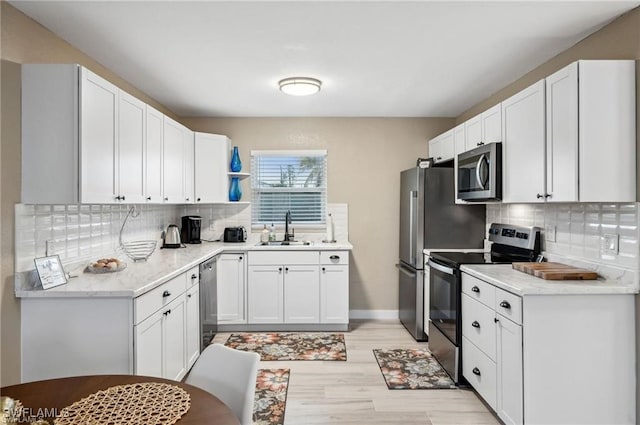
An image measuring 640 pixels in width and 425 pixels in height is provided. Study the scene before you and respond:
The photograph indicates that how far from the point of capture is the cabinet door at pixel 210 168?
4.50 metres

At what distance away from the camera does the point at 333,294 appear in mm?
4340

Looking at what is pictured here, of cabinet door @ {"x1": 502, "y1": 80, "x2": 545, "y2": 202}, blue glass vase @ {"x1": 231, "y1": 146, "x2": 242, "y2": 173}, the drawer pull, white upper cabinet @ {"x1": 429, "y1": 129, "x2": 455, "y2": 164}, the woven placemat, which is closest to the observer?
the woven placemat

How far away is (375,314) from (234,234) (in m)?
1.97

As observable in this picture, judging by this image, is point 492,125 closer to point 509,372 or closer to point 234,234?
point 509,372

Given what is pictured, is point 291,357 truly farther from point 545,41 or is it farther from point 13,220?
point 545,41

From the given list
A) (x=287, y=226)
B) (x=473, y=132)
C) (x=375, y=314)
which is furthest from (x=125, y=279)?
(x=375, y=314)

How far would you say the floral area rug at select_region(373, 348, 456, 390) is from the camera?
3076mm

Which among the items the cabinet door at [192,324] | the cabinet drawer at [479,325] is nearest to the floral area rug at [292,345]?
the cabinet door at [192,324]

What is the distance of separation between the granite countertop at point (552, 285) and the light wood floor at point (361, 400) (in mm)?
937

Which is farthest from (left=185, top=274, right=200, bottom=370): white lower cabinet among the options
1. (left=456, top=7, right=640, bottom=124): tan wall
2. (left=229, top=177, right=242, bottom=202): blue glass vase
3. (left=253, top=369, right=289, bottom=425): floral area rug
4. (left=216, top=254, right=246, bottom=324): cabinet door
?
(left=456, top=7, right=640, bottom=124): tan wall

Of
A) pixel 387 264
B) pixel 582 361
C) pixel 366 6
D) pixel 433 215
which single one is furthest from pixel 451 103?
pixel 582 361

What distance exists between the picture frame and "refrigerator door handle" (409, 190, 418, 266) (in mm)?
3040

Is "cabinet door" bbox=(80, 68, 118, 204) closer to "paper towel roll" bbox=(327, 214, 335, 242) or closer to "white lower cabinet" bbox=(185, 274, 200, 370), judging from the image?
"white lower cabinet" bbox=(185, 274, 200, 370)

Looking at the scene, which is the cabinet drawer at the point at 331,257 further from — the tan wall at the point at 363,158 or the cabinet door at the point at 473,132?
the cabinet door at the point at 473,132
